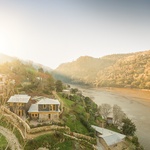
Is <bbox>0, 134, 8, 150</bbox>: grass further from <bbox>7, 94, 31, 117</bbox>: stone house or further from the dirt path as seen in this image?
<bbox>7, 94, 31, 117</bbox>: stone house

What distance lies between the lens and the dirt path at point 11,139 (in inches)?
702

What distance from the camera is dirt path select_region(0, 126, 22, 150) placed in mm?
17828

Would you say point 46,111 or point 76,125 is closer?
point 46,111

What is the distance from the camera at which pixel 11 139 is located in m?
19.0

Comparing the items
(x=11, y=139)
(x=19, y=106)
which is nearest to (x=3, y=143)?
(x=11, y=139)

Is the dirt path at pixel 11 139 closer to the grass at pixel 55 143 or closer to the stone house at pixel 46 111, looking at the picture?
the grass at pixel 55 143

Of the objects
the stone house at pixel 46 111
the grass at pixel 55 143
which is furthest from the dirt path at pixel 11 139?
the stone house at pixel 46 111

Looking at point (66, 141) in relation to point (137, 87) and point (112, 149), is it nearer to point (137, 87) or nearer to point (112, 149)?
point (112, 149)

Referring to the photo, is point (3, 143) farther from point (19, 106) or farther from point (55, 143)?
point (19, 106)

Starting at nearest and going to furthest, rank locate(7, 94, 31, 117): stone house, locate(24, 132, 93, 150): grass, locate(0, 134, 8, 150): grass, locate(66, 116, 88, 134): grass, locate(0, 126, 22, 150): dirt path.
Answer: locate(0, 134, 8, 150): grass, locate(0, 126, 22, 150): dirt path, locate(24, 132, 93, 150): grass, locate(7, 94, 31, 117): stone house, locate(66, 116, 88, 134): grass

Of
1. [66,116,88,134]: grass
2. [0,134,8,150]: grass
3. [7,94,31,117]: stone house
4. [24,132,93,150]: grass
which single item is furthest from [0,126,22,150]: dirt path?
[66,116,88,134]: grass

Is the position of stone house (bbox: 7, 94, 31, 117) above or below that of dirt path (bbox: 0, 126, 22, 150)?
above

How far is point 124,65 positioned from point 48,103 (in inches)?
5029

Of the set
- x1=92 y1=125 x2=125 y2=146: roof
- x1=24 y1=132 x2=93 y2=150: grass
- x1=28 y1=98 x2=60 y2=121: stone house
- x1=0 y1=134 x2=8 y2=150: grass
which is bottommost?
x1=92 y1=125 x2=125 y2=146: roof
